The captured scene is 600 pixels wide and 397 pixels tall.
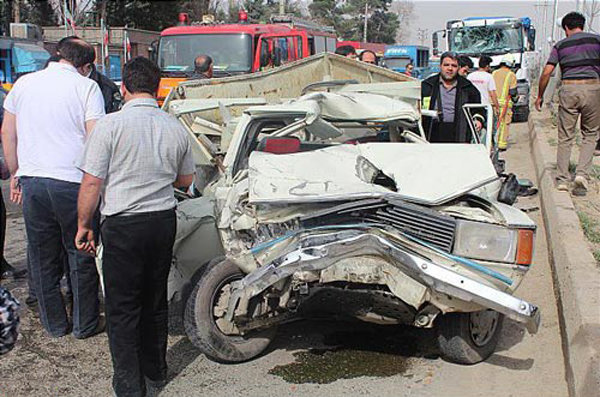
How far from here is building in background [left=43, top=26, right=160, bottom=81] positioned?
47.7 ft

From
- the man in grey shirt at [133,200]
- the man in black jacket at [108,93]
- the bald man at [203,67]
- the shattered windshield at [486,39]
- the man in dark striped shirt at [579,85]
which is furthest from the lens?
the shattered windshield at [486,39]

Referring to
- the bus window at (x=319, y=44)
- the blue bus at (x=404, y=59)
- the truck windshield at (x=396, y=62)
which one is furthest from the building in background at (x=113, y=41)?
the truck windshield at (x=396, y=62)

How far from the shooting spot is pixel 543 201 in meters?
8.17

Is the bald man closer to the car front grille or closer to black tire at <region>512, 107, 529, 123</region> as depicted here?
the car front grille

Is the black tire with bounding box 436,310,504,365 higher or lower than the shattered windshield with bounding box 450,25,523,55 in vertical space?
lower

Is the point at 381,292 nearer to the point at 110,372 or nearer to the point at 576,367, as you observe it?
the point at 576,367

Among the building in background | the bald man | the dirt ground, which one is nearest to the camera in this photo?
the dirt ground

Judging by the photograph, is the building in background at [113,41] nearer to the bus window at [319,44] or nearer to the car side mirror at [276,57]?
the car side mirror at [276,57]

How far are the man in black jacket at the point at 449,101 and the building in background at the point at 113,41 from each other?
5044 mm

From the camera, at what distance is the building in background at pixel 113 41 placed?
14549 millimetres

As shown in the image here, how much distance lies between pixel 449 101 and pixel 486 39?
1415 centimetres

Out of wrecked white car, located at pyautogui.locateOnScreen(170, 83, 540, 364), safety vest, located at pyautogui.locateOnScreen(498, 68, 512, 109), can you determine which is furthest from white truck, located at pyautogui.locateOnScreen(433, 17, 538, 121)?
wrecked white car, located at pyautogui.locateOnScreen(170, 83, 540, 364)

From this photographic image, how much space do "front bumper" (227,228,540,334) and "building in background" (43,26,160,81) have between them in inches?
267

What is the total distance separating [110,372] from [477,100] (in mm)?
4183
